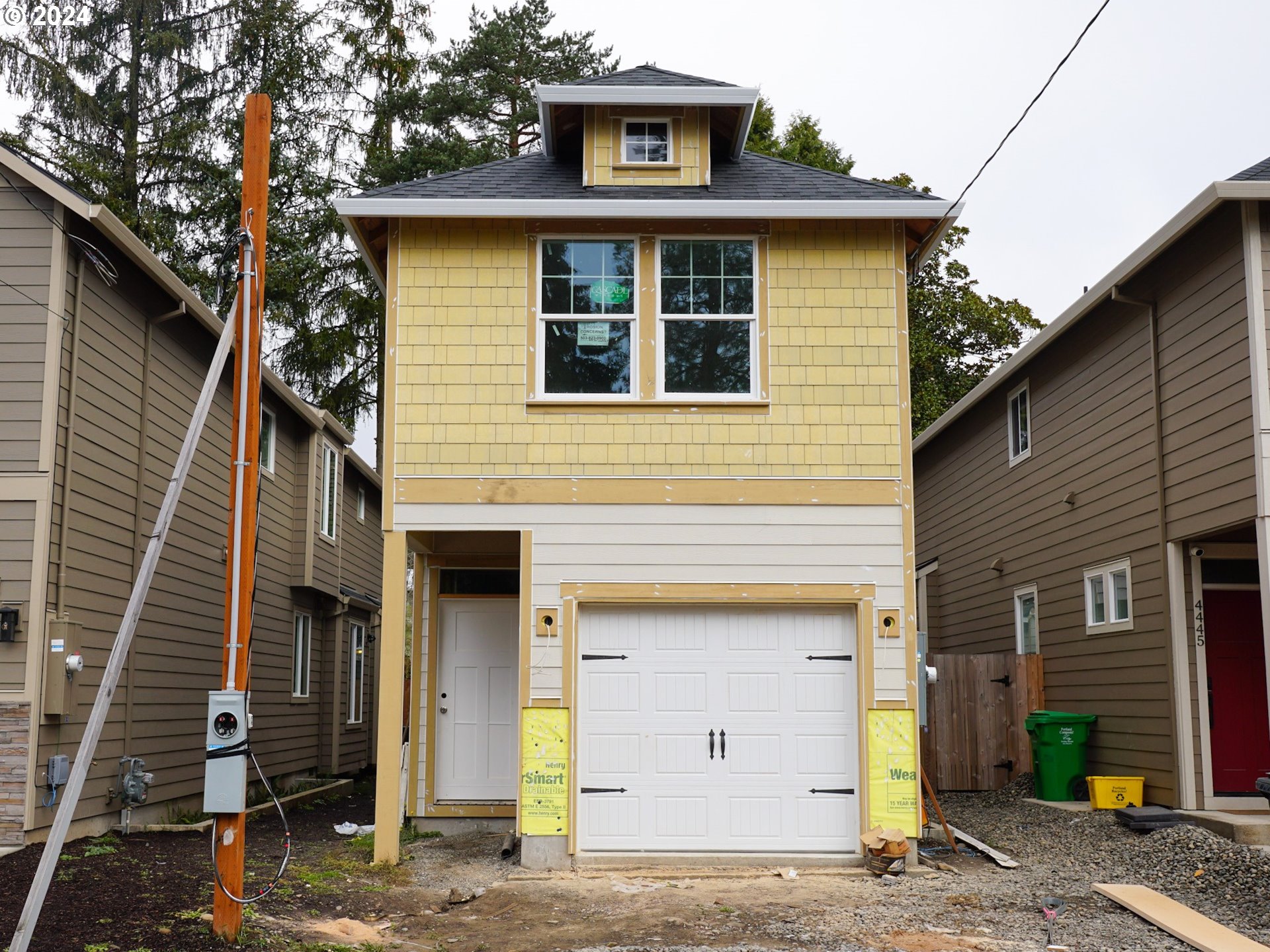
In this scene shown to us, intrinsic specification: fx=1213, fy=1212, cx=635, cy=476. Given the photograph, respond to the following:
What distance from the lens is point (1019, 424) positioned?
15.9 m

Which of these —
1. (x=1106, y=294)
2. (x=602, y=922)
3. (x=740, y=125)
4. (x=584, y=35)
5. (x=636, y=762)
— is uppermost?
(x=584, y=35)

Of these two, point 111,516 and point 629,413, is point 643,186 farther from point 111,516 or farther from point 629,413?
point 111,516

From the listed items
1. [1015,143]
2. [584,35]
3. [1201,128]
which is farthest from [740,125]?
[584,35]

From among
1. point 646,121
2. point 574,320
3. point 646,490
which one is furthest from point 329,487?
point 646,490

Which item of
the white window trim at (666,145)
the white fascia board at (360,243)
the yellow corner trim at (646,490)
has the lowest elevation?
the yellow corner trim at (646,490)

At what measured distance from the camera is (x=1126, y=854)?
32.5 feet

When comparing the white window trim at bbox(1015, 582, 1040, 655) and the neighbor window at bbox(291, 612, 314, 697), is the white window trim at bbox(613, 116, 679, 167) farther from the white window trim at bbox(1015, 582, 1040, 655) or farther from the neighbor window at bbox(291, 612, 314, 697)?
the neighbor window at bbox(291, 612, 314, 697)

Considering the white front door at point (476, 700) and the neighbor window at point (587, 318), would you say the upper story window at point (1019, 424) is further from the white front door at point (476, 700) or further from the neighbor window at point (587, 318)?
the white front door at point (476, 700)

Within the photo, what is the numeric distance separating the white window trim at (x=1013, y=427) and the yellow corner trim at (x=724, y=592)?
6.37 meters

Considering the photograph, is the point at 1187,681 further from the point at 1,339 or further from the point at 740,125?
the point at 1,339

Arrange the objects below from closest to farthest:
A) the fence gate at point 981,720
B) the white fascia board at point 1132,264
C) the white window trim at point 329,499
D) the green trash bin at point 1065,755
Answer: the white fascia board at point 1132,264, the green trash bin at point 1065,755, the fence gate at point 981,720, the white window trim at point 329,499

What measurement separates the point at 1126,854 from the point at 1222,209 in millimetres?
5423

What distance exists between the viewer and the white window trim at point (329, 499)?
17969 mm

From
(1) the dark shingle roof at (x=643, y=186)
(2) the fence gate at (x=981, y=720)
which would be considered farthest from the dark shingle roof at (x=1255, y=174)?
(2) the fence gate at (x=981, y=720)
